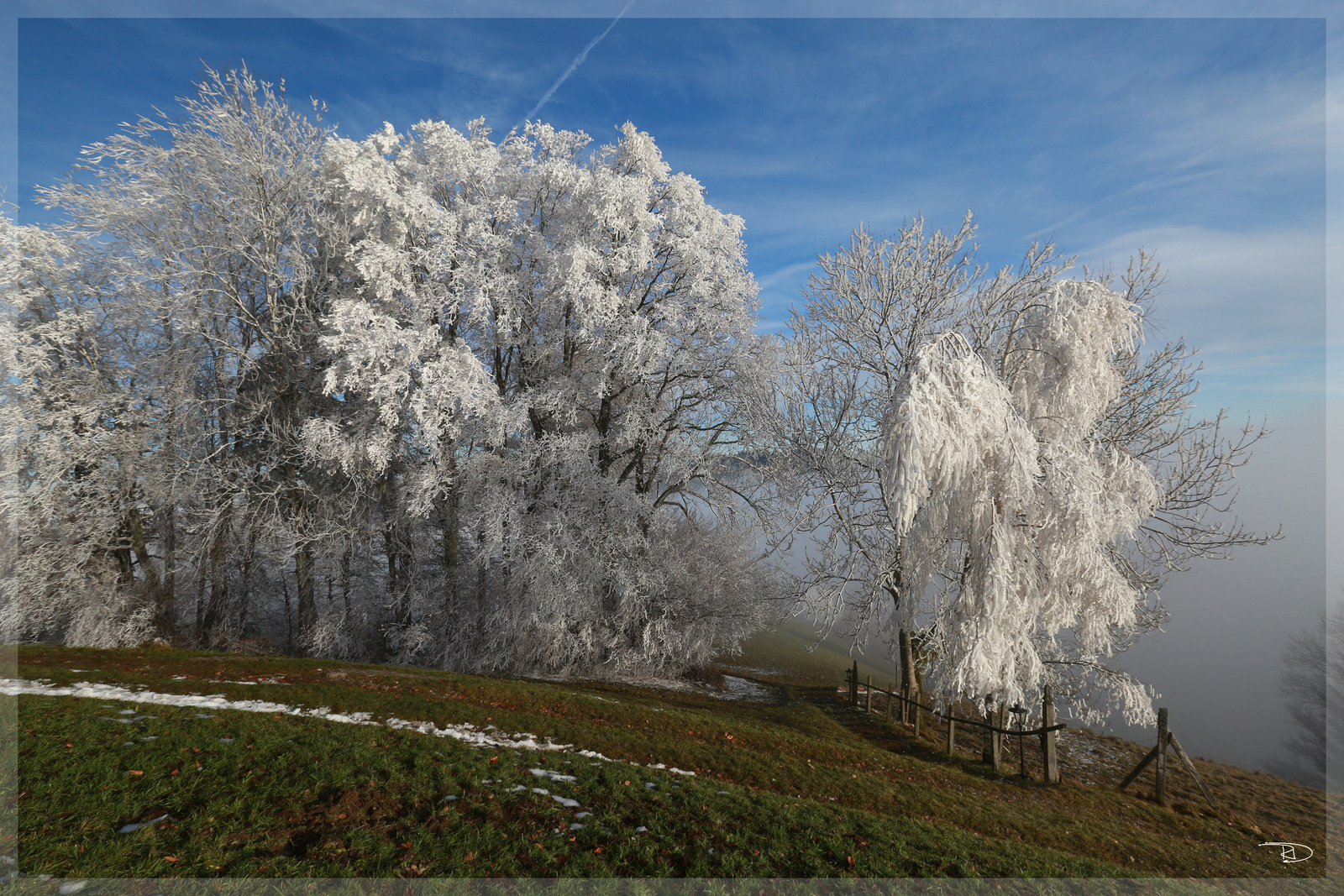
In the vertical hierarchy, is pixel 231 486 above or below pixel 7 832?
above

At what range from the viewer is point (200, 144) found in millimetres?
16500

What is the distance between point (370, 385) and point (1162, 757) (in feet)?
61.5

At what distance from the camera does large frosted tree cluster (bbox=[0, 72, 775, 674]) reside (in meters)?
15.5

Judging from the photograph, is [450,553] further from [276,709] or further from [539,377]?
[276,709]

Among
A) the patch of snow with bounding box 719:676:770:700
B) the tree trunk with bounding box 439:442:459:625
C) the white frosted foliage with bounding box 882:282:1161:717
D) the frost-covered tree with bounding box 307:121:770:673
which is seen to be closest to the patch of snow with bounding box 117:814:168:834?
the white frosted foliage with bounding box 882:282:1161:717

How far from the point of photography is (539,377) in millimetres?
18438

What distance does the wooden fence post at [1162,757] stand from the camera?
10094 millimetres

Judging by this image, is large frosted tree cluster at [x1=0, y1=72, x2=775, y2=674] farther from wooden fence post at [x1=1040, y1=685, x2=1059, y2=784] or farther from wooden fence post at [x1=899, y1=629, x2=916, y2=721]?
wooden fence post at [x1=1040, y1=685, x2=1059, y2=784]

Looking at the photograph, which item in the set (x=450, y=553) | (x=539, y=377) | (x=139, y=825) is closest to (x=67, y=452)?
(x=450, y=553)

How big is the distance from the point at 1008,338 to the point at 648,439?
33.6 ft

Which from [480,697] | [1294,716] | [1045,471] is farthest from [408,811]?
[1294,716]

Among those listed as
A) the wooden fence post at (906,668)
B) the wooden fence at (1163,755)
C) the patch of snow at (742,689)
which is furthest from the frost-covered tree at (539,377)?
the wooden fence at (1163,755)

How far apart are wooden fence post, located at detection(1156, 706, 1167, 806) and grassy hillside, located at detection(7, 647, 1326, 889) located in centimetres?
27

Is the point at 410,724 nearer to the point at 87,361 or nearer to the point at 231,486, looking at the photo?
the point at 231,486
